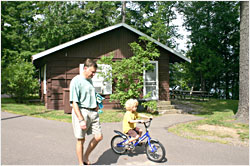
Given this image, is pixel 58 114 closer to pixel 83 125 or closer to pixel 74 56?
pixel 74 56

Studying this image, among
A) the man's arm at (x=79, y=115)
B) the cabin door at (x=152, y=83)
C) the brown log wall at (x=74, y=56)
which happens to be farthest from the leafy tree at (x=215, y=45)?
the man's arm at (x=79, y=115)

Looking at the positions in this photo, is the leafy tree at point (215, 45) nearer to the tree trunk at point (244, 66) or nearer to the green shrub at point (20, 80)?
the tree trunk at point (244, 66)

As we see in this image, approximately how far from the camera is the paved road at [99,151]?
4922 mm

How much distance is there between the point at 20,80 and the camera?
1645 centimetres

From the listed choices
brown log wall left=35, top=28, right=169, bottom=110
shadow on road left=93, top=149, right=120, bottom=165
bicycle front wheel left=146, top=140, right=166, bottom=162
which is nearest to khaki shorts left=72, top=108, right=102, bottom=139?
shadow on road left=93, top=149, right=120, bottom=165

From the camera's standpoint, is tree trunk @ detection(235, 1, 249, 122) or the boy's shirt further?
tree trunk @ detection(235, 1, 249, 122)

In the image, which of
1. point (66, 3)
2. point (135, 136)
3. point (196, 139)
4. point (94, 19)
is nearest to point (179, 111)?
point (196, 139)

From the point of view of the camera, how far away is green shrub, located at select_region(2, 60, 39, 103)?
16391 mm

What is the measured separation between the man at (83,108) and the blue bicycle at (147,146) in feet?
3.54

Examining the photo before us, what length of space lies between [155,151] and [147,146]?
194mm

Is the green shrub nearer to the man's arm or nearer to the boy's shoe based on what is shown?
the boy's shoe

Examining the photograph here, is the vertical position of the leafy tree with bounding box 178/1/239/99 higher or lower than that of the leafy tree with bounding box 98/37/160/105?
higher

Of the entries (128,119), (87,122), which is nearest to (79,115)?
(87,122)

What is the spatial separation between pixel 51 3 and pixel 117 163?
92.9ft
